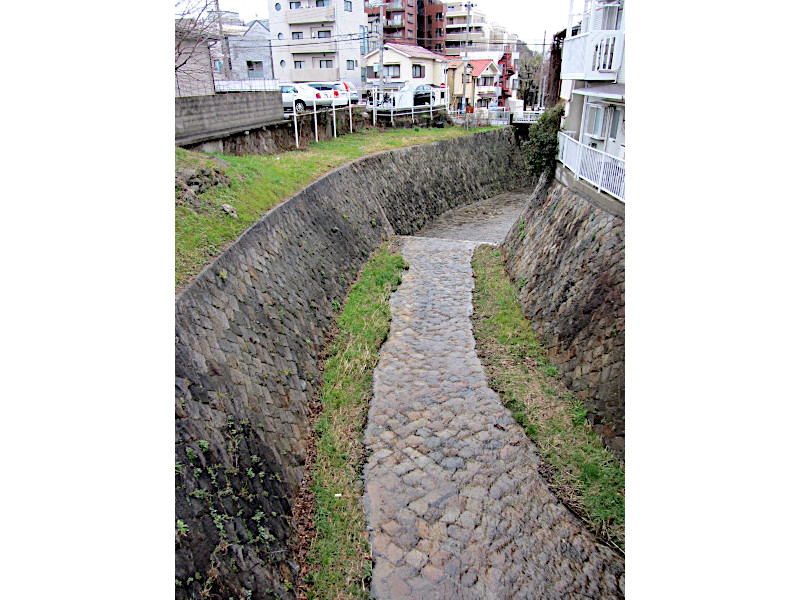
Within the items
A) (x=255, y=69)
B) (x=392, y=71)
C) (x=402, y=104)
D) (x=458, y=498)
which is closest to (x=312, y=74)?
(x=255, y=69)

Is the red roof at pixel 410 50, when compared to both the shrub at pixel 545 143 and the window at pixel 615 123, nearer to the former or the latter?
the shrub at pixel 545 143

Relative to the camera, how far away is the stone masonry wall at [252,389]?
5.57m

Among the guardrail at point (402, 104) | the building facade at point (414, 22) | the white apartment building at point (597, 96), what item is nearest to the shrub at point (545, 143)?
the white apartment building at point (597, 96)

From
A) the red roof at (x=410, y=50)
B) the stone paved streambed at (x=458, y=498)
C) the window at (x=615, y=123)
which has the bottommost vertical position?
the stone paved streambed at (x=458, y=498)

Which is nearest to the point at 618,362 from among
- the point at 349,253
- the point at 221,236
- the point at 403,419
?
the point at 403,419

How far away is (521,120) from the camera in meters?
35.3

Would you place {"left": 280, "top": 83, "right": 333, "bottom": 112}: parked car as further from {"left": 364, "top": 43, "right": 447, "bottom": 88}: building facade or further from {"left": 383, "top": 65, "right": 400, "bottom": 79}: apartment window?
{"left": 383, "top": 65, "right": 400, "bottom": 79}: apartment window

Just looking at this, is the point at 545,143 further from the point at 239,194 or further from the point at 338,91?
the point at 338,91

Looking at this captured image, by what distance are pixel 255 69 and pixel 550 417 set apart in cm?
4708

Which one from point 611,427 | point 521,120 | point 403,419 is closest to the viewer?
point 611,427

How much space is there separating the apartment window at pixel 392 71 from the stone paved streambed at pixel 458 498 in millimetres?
38193

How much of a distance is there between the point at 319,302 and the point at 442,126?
27895mm

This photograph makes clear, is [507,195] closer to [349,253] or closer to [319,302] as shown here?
[349,253]

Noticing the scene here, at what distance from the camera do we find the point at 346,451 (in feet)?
28.0
